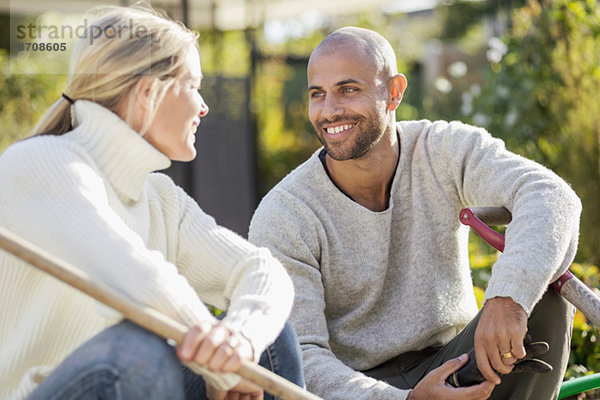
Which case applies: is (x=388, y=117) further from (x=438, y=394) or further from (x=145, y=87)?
(x=145, y=87)

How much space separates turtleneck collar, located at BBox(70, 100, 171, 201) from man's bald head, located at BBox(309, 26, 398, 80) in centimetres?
108

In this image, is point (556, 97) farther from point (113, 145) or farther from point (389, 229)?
point (113, 145)

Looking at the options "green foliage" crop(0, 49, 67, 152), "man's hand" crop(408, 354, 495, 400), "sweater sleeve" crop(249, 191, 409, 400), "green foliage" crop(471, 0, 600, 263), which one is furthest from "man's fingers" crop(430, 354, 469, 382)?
"green foliage" crop(0, 49, 67, 152)

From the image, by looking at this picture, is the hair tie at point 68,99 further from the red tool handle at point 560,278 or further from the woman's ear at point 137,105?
the red tool handle at point 560,278

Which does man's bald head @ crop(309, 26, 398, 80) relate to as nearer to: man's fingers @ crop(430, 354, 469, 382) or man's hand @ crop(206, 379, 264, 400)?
man's fingers @ crop(430, 354, 469, 382)

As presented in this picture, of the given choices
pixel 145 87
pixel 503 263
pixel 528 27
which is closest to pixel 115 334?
pixel 145 87

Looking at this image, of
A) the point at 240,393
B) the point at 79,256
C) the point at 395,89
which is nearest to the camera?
the point at 79,256

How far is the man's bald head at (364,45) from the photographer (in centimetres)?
276

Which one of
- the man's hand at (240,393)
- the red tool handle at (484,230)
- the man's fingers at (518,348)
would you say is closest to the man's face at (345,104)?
the red tool handle at (484,230)

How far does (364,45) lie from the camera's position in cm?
278

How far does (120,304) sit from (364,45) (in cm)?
154

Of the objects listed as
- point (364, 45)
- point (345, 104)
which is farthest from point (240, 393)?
point (364, 45)

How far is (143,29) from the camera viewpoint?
1850 millimetres

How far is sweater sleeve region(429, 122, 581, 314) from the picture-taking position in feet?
7.50
